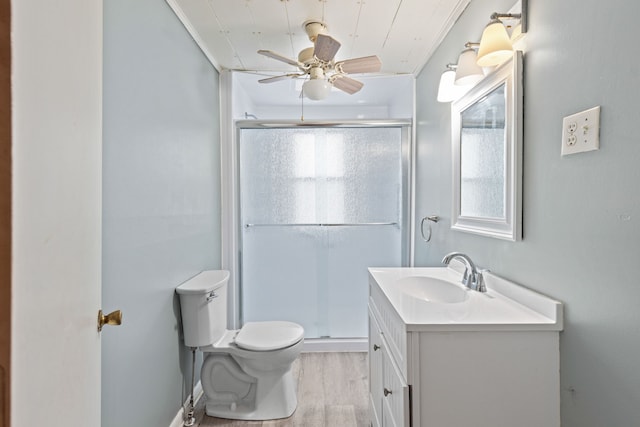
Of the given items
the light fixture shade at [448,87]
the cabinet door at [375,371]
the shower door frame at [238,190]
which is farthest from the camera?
the shower door frame at [238,190]

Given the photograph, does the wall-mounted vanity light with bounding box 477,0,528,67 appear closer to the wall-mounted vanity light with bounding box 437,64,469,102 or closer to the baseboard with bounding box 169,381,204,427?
the wall-mounted vanity light with bounding box 437,64,469,102

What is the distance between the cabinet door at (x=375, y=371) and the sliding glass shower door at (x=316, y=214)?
1.04 metres

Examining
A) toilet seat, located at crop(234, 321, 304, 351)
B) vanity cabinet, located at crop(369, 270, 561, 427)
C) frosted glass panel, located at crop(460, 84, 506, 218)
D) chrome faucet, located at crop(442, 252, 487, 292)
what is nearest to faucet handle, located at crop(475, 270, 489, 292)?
chrome faucet, located at crop(442, 252, 487, 292)

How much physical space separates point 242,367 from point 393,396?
41.1 inches

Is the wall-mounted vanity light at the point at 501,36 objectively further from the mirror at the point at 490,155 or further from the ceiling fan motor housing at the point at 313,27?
the ceiling fan motor housing at the point at 313,27

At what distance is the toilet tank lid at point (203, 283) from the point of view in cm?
173

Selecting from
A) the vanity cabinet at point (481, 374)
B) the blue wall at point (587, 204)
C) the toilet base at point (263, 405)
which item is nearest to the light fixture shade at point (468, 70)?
the blue wall at point (587, 204)

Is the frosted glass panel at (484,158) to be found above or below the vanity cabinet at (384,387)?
above

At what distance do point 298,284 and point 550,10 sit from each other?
2.31m

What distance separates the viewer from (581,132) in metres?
0.93
